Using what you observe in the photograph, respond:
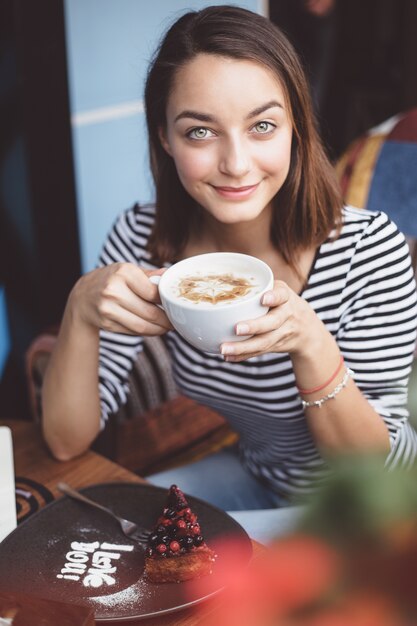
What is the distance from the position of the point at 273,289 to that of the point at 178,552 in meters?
0.37

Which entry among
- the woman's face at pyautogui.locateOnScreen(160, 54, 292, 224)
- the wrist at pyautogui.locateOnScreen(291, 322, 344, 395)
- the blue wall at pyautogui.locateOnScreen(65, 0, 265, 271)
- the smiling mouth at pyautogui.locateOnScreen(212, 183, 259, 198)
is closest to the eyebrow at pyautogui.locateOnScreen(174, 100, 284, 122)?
the woman's face at pyautogui.locateOnScreen(160, 54, 292, 224)

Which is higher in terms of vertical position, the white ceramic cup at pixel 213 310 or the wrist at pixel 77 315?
the white ceramic cup at pixel 213 310

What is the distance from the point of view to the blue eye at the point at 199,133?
130cm

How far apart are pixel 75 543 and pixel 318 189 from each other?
811mm

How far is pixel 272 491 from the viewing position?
5.41ft

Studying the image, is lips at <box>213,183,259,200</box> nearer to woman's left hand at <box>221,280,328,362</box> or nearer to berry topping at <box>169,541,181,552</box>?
woman's left hand at <box>221,280,328,362</box>

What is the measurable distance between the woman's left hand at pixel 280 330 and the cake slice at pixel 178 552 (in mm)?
230

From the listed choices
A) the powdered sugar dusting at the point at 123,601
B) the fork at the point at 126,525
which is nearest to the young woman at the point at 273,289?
the fork at the point at 126,525

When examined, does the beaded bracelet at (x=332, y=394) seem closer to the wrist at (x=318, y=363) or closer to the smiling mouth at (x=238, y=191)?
the wrist at (x=318, y=363)

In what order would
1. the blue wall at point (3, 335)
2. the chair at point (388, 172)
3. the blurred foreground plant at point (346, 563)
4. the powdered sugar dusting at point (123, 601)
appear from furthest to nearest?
the blue wall at point (3, 335) → the chair at point (388, 172) → the powdered sugar dusting at point (123, 601) → the blurred foreground plant at point (346, 563)

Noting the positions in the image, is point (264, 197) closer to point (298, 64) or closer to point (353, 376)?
point (298, 64)

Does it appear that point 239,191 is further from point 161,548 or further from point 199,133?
point 161,548

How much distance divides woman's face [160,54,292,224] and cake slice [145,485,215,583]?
604 millimetres

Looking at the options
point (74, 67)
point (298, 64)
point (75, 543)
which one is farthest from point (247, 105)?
point (74, 67)
